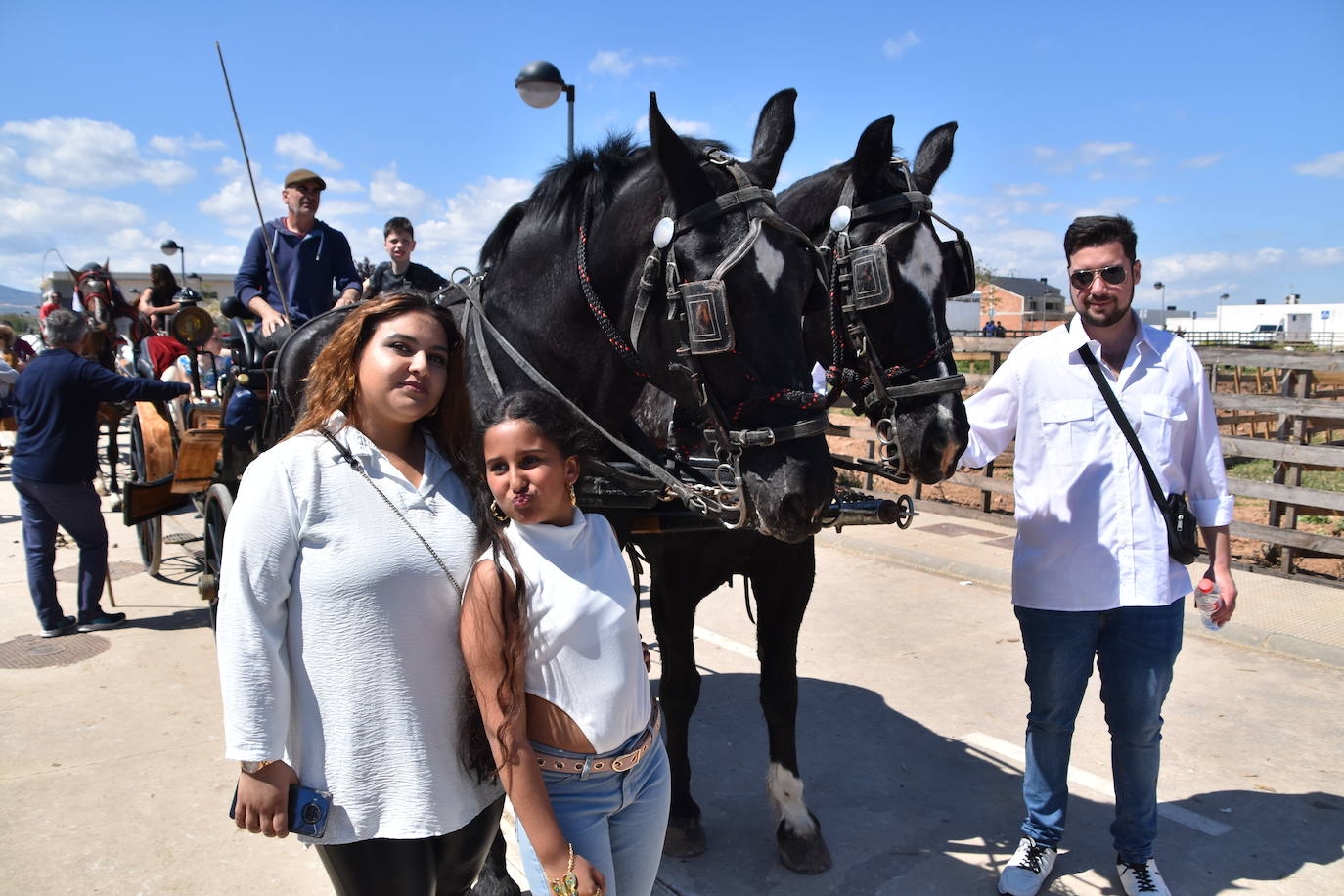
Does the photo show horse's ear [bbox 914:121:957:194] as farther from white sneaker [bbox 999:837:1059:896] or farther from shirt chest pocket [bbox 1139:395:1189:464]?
white sneaker [bbox 999:837:1059:896]

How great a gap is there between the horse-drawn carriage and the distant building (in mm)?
58092

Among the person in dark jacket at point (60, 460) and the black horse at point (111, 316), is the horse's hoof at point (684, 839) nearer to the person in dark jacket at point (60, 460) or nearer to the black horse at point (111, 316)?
the person in dark jacket at point (60, 460)

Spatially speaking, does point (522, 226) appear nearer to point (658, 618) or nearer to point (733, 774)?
point (658, 618)

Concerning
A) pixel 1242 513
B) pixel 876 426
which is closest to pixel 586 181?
pixel 876 426

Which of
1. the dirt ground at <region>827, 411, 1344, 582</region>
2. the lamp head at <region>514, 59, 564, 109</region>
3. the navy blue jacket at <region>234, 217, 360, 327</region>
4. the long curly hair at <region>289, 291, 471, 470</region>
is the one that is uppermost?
the lamp head at <region>514, 59, 564, 109</region>

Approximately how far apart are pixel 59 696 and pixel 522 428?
186 inches

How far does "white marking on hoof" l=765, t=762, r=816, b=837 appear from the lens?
10.6 feet

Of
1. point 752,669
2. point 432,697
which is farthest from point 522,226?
point 752,669

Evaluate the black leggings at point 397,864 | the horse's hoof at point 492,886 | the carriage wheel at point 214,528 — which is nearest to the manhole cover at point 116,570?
the carriage wheel at point 214,528

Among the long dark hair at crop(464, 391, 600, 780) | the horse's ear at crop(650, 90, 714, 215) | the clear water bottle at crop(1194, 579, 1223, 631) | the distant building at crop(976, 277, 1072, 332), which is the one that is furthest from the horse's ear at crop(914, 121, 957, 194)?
the distant building at crop(976, 277, 1072, 332)

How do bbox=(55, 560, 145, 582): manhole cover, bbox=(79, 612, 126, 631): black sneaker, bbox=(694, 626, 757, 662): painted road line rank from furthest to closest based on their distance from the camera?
bbox=(55, 560, 145, 582): manhole cover, bbox=(79, 612, 126, 631): black sneaker, bbox=(694, 626, 757, 662): painted road line

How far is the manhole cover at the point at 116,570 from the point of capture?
25.0 ft

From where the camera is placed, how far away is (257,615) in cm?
167

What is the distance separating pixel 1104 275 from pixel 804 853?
2.35 meters
